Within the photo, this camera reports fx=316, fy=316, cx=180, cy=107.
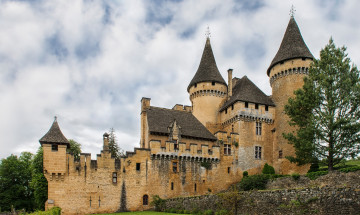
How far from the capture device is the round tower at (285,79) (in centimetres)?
4119

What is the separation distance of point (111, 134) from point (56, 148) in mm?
29774

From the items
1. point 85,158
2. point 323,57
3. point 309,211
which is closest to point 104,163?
point 85,158

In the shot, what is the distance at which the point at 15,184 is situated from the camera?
5706 cm

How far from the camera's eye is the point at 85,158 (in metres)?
34.7

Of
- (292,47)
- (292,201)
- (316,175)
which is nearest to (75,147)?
(292,47)

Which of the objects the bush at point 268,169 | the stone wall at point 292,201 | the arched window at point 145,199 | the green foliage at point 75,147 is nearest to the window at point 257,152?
the bush at point 268,169

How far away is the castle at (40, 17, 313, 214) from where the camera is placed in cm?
3391

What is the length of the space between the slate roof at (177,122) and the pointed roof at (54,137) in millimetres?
10173

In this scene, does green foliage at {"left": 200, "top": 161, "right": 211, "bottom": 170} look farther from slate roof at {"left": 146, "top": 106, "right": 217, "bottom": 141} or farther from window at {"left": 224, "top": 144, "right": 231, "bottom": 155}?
slate roof at {"left": 146, "top": 106, "right": 217, "bottom": 141}

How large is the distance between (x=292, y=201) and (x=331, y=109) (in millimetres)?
13742

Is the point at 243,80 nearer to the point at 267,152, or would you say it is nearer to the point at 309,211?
the point at 267,152

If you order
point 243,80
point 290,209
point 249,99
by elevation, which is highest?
point 243,80

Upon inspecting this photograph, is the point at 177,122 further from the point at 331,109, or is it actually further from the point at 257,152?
the point at 331,109

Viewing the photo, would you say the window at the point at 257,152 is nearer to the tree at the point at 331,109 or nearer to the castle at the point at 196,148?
the castle at the point at 196,148
